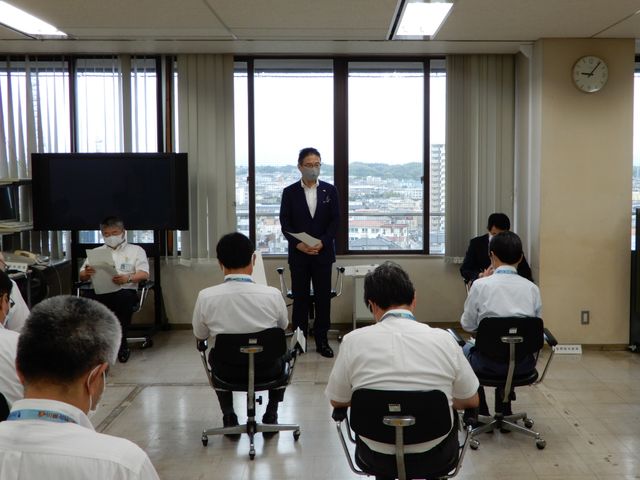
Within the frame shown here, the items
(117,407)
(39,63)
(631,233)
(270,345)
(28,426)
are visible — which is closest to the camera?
(28,426)

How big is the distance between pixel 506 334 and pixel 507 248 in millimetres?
478

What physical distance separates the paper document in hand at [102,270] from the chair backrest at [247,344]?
7.73ft

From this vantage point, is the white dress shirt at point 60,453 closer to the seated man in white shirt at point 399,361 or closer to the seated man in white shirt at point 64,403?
the seated man in white shirt at point 64,403

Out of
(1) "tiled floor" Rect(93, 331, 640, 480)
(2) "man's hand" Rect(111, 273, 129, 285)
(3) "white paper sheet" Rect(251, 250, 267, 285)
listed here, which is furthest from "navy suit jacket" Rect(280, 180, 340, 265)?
(3) "white paper sheet" Rect(251, 250, 267, 285)

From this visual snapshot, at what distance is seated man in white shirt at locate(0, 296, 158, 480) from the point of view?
1.27 meters

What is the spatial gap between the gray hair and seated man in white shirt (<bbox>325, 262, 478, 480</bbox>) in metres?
1.12

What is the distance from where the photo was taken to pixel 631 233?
5.72 meters

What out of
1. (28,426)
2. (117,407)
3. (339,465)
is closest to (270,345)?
(339,465)

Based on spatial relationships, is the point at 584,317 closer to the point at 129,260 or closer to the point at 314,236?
the point at 314,236

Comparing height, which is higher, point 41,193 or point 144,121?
point 144,121

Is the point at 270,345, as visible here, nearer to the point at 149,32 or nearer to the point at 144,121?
the point at 149,32

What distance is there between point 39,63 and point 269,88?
6.96ft

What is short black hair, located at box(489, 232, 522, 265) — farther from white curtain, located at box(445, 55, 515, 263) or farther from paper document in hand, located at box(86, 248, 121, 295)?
paper document in hand, located at box(86, 248, 121, 295)

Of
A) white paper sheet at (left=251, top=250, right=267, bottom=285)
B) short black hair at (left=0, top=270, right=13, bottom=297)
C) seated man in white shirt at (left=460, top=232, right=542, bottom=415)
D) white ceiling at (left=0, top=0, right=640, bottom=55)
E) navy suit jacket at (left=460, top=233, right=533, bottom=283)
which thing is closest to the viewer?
short black hair at (left=0, top=270, right=13, bottom=297)
